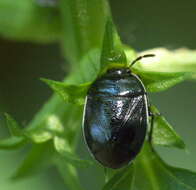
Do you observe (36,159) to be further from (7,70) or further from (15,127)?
(7,70)

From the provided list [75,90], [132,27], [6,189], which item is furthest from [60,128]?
[132,27]

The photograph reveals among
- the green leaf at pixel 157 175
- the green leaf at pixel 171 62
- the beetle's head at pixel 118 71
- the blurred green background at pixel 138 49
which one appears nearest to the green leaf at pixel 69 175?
the green leaf at pixel 157 175

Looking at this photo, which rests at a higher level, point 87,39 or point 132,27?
point 87,39

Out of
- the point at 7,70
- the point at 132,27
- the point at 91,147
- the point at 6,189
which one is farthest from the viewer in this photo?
the point at 132,27

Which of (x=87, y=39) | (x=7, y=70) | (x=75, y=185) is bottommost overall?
(x=7, y=70)

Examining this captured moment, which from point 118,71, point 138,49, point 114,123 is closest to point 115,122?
point 114,123

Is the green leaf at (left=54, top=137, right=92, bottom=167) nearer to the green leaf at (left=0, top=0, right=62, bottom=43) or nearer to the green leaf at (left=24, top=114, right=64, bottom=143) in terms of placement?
the green leaf at (left=24, top=114, right=64, bottom=143)

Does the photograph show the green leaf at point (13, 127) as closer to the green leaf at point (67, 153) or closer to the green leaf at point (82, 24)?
the green leaf at point (67, 153)
